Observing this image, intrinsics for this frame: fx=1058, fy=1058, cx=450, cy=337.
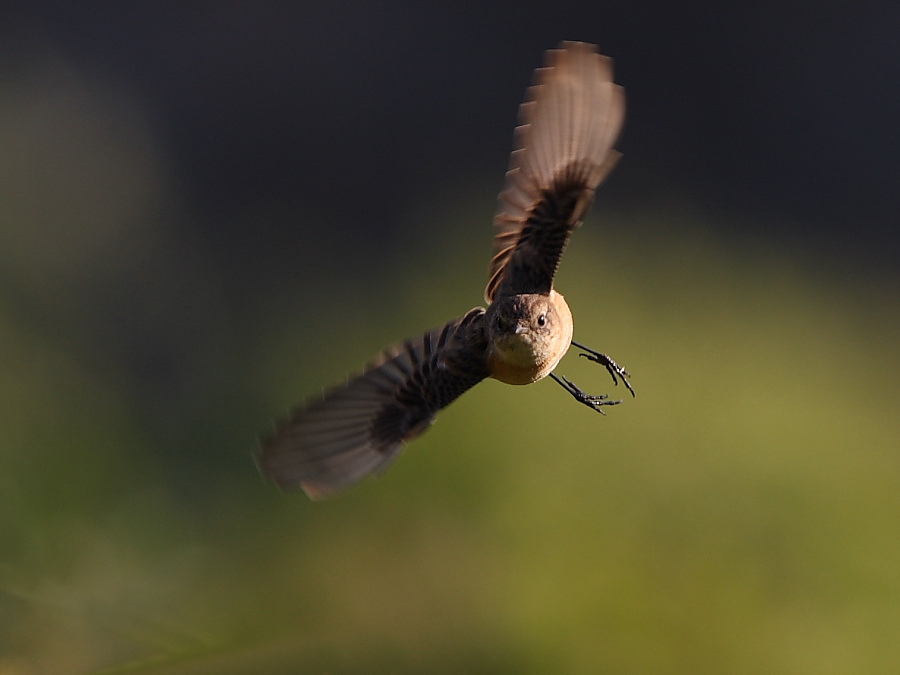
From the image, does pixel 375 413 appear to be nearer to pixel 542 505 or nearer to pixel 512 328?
pixel 512 328

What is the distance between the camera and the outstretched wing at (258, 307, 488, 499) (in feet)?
3.49

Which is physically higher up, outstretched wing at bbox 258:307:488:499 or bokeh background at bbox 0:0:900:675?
bokeh background at bbox 0:0:900:675

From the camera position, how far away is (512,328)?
0.98m

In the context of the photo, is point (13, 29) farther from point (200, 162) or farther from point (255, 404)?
point (255, 404)

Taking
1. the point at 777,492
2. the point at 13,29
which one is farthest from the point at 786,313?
the point at 13,29

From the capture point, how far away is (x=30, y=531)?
1.42 metres

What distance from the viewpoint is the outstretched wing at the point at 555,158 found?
0.95 meters

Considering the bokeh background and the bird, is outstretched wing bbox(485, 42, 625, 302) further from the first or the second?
the bokeh background

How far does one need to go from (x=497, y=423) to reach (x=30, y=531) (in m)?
0.87

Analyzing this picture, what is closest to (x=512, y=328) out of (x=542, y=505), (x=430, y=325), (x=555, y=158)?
(x=555, y=158)

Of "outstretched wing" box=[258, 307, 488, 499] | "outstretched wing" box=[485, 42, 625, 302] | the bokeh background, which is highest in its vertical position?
the bokeh background

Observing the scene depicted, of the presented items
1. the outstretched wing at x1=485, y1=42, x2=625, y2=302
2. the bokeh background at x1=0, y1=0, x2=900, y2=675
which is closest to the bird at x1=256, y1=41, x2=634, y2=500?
the outstretched wing at x1=485, y1=42, x2=625, y2=302

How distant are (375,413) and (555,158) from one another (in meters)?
0.35

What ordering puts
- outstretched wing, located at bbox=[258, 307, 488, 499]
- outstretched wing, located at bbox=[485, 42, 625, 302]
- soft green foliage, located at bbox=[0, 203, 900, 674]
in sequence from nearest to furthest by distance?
outstretched wing, located at bbox=[485, 42, 625, 302] → outstretched wing, located at bbox=[258, 307, 488, 499] → soft green foliage, located at bbox=[0, 203, 900, 674]
